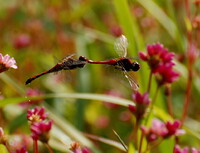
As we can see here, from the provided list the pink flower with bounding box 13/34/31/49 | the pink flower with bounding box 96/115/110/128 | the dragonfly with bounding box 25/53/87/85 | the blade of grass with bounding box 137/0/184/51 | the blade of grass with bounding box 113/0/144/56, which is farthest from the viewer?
the pink flower with bounding box 13/34/31/49

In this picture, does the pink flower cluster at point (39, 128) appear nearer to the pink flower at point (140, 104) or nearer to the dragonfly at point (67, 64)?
the dragonfly at point (67, 64)

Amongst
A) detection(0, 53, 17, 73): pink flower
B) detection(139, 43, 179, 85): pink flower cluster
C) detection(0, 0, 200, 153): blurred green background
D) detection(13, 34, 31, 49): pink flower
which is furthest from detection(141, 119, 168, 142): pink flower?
detection(13, 34, 31, 49): pink flower

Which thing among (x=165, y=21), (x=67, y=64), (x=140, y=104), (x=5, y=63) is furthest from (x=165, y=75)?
(x=165, y=21)

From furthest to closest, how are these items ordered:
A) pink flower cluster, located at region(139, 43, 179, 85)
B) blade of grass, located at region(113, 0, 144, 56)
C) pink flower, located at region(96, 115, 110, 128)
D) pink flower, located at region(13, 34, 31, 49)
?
1. pink flower, located at region(13, 34, 31, 49)
2. pink flower, located at region(96, 115, 110, 128)
3. blade of grass, located at region(113, 0, 144, 56)
4. pink flower cluster, located at region(139, 43, 179, 85)

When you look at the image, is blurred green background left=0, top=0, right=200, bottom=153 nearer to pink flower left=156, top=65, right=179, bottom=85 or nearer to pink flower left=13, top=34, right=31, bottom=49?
pink flower left=13, top=34, right=31, bottom=49

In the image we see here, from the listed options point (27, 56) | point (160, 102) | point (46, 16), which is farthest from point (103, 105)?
point (160, 102)

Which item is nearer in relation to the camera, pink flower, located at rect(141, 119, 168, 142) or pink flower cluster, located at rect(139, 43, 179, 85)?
pink flower, located at rect(141, 119, 168, 142)

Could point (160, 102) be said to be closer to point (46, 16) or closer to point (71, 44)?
point (71, 44)

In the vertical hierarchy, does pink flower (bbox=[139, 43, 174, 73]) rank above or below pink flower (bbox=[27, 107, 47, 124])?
above
